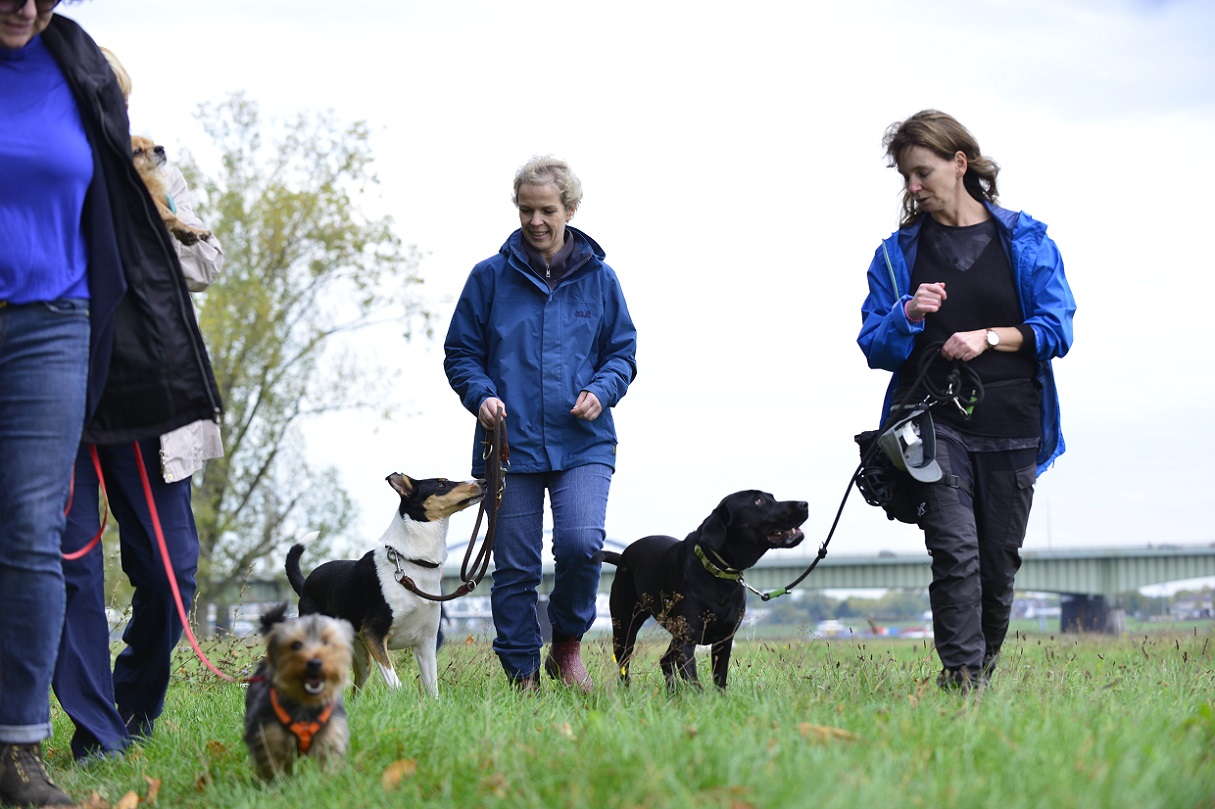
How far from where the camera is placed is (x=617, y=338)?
6.22 metres

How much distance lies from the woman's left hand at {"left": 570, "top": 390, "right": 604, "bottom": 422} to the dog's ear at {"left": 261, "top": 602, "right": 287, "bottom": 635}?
215 cm

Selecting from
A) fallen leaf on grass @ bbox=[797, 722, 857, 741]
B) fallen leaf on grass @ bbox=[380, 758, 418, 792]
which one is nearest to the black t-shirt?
fallen leaf on grass @ bbox=[797, 722, 857, 741]

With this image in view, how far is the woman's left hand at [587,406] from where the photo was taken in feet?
19.1

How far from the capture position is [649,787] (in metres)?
3.00

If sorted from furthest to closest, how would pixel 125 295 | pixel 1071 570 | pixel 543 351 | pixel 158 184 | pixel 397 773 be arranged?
1. pixel 1071 570
2. pixel 543 351
3. pixel 158 184
4. pixel 125 295
5. pixel 397 773

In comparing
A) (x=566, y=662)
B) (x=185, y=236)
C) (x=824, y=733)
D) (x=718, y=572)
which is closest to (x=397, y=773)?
(x=824, y=733)

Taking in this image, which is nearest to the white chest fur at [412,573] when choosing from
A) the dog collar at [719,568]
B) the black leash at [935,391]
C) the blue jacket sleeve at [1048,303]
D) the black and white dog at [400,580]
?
the black and white dog at [400,580]

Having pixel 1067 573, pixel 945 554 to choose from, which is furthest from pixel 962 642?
pixel 1067 573

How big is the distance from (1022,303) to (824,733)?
2.62m

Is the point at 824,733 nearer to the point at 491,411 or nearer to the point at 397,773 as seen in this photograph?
the point at 397,773

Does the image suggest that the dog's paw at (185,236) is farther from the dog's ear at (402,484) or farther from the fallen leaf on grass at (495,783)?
the fallen leaf on grass at (495,783)

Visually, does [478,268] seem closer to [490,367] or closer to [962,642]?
[490,367]

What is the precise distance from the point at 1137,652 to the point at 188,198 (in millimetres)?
7134

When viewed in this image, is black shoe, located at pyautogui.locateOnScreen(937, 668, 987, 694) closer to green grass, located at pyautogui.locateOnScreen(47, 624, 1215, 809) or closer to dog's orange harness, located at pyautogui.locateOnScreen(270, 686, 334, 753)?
green grass, located at pyautogui.locateOnScreen(47, 624, 1215, 809)
